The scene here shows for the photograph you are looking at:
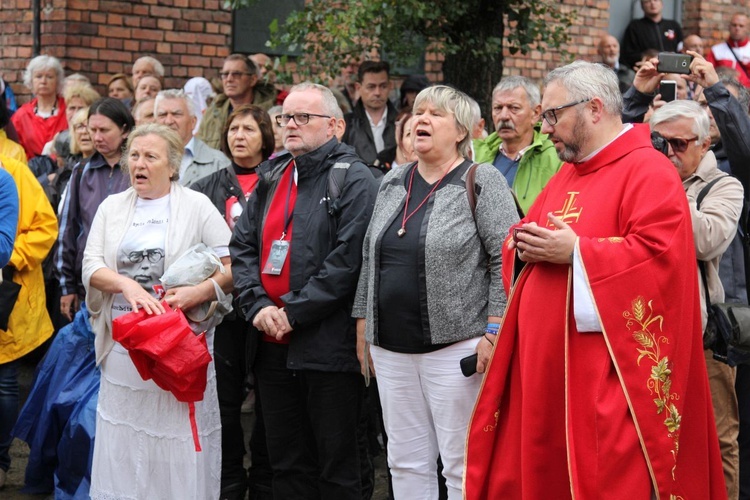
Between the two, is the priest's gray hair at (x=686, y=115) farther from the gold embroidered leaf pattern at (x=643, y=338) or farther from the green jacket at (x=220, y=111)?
the green jacket at (x=220, y=111)

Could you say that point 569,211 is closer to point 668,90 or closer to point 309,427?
point 668,90

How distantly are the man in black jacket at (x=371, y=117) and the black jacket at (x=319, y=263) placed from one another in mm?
2869

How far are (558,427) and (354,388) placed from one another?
4.36 feet

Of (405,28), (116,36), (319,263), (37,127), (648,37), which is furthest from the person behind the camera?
(648,37)

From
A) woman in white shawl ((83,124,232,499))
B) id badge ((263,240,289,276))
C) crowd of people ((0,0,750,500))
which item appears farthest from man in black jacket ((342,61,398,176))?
id badge ((263,240,289,276))

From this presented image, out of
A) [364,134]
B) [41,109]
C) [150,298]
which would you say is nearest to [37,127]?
[41,109]

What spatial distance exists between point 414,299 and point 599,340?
967mm

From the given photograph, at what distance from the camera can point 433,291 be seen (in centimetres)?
446

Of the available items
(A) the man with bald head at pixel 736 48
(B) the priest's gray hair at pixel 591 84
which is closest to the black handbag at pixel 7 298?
(B) the priest's gray hair at pixel 591 84

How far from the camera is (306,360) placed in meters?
4.82

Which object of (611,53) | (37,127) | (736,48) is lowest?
(37,127)

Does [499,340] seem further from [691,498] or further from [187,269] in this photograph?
[187,269]

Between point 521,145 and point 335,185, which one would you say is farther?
point 521,145

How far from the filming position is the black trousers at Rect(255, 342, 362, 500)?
489 centimetres
